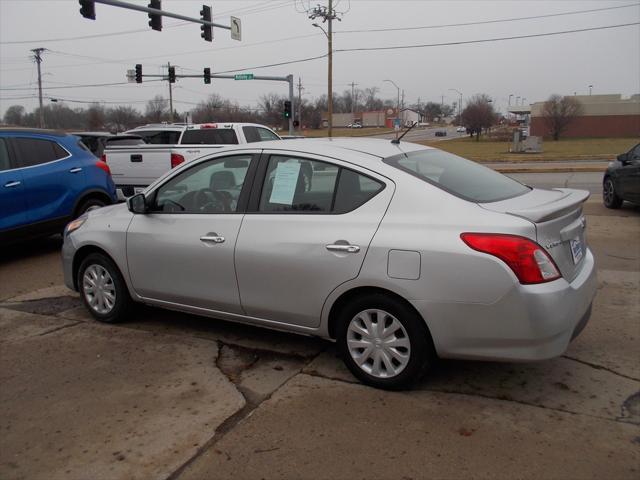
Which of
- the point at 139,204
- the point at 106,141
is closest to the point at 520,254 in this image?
the point at 139,204

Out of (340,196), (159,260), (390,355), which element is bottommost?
(390,355)

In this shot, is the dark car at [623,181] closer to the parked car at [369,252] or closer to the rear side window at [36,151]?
the parked car at [369,252]

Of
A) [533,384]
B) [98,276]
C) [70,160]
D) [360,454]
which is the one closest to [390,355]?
[360,454]

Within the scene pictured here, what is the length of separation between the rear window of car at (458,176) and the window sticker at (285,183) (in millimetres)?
677

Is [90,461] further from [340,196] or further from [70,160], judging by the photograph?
[70,160]

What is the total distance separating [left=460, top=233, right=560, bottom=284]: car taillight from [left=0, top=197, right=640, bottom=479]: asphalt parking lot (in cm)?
86

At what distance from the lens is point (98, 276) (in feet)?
16.3

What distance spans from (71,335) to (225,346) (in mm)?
1407

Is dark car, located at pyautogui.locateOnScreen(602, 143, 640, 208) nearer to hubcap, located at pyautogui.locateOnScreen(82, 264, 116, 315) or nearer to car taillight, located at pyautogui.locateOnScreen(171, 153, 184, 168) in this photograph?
car taillight, located at pyautogui.locateOnScreen(171, 153, 184, 168)

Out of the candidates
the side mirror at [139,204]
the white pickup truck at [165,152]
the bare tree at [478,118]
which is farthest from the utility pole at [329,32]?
the bare tree at [478,118]

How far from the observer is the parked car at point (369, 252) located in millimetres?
3189

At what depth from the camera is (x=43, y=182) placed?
749 cm

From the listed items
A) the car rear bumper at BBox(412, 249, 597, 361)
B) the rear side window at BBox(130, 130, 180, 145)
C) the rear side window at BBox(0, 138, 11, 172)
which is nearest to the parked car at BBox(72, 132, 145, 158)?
the rear side window at BBox(130, 130, 180, 145)

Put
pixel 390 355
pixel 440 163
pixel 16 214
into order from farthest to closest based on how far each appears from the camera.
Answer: pixel 16 214, pixel 440 163, pixel 390 355
